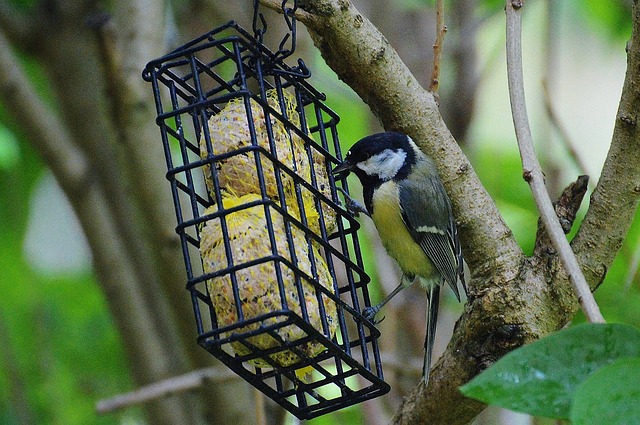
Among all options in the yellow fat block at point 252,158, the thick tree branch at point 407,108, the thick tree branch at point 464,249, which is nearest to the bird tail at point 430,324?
the thick tree branch at point 464,249

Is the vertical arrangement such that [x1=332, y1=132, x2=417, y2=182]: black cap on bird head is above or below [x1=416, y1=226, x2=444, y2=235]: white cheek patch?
above

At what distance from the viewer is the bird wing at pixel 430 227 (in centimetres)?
281

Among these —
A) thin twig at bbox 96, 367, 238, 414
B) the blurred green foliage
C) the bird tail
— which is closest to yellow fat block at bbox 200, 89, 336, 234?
the bird tail

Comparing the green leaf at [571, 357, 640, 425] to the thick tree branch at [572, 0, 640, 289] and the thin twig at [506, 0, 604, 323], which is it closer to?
the thin twig at [506, 0, 604, 323]

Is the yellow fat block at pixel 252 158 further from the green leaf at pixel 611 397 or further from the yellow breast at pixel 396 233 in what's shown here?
the green leaf at pixel 611 397

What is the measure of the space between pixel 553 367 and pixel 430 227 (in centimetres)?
161

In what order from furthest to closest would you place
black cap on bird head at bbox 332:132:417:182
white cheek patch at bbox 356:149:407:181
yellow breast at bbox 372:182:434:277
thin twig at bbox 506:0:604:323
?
yellow breast at bbox 372:182:434:277
white cheek patch at bbox 356:149:407:181
black cap on bird head at bbox 332:132:417:182
thin twig at bbox 506:0:604:323

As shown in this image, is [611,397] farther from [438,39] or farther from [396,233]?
[396,233]

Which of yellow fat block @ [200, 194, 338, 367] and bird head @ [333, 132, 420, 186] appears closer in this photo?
yellow fat block @ [200, 194, 338, 367]

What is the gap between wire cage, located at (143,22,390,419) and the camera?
1.98m

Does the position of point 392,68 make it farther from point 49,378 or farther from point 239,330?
point 49,378

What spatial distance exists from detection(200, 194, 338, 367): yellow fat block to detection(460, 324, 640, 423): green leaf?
2.53 feet

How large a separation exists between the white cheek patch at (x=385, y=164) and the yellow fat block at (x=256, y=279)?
24.4 inches

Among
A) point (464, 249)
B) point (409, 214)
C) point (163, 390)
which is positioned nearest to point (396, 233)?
point (409, 214)
